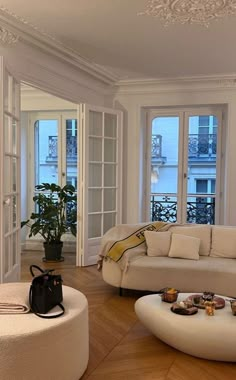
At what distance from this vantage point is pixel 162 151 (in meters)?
6.23

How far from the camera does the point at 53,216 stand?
19.3 ft

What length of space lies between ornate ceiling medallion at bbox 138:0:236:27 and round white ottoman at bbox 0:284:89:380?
8.03 feet

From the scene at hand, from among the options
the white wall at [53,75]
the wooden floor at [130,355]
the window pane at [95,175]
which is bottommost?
the wooden floor at [130,355]

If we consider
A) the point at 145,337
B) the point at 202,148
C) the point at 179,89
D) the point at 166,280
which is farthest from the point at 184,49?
the point at 145,337

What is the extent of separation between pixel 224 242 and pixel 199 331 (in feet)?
5.89

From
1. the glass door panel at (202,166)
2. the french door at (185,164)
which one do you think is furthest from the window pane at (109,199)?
the glass door panel at (202,166)

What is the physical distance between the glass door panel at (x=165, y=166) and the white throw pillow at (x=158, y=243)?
6.19ft

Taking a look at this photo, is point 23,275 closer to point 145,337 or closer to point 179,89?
point 145,337

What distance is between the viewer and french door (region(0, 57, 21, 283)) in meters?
3.34

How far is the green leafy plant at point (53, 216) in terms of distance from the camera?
5875 millimetres

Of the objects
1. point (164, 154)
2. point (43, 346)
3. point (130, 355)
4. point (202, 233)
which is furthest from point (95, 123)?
point (43, 346)

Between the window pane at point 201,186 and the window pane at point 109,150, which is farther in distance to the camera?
the window pane at point 201,186

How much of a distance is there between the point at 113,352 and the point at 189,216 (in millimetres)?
3589

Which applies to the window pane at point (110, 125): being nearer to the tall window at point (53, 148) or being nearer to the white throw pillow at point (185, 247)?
the tall window at point (53, 148)
